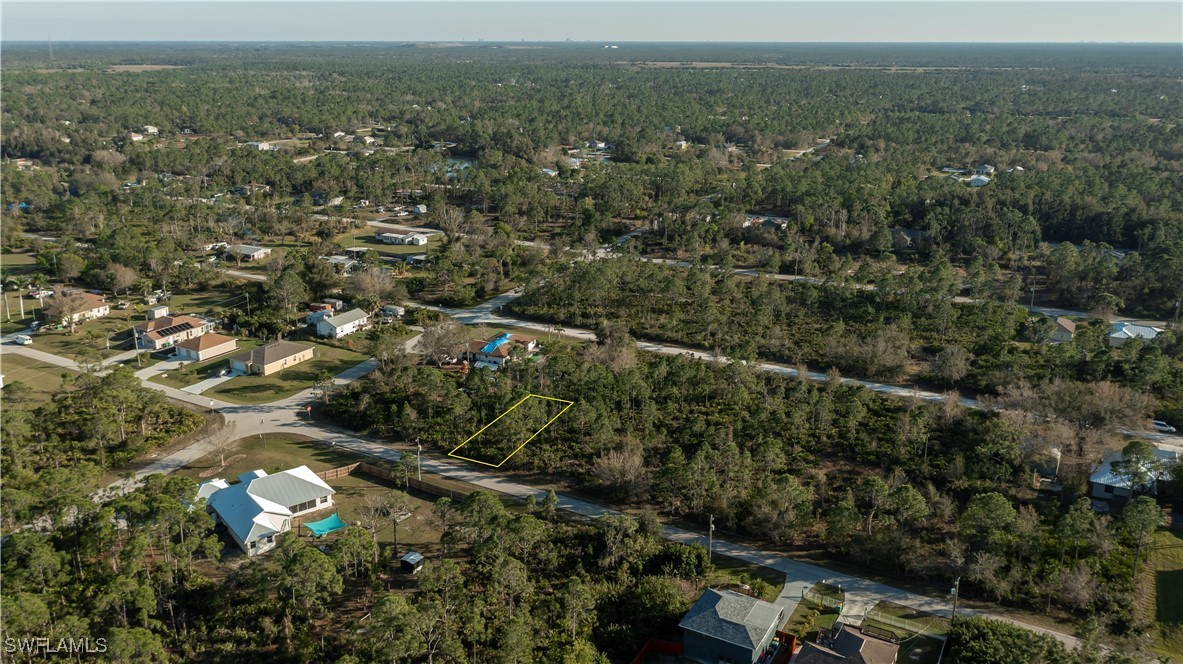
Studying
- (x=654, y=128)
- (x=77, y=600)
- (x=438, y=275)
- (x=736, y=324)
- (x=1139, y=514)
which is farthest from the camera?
(x=654, y=128)

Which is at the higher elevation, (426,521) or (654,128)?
(654,128)

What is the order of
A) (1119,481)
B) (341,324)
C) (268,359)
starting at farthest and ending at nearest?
(341,324), (268,359), (1119,481)

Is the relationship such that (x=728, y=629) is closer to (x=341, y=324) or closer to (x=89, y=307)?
(x=341, y=324)

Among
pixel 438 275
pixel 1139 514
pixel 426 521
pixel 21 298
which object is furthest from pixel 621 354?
pixel 21 298

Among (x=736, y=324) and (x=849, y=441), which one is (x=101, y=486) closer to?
(x=849, y=441)

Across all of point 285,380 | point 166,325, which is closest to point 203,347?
point 166,325

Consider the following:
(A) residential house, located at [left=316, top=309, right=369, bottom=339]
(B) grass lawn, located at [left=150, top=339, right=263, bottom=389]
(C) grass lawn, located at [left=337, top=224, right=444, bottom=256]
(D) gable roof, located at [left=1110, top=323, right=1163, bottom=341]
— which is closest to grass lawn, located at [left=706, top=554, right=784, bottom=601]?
(A) residential house, located at [left=316, top=309, right=369, bottom=339]
